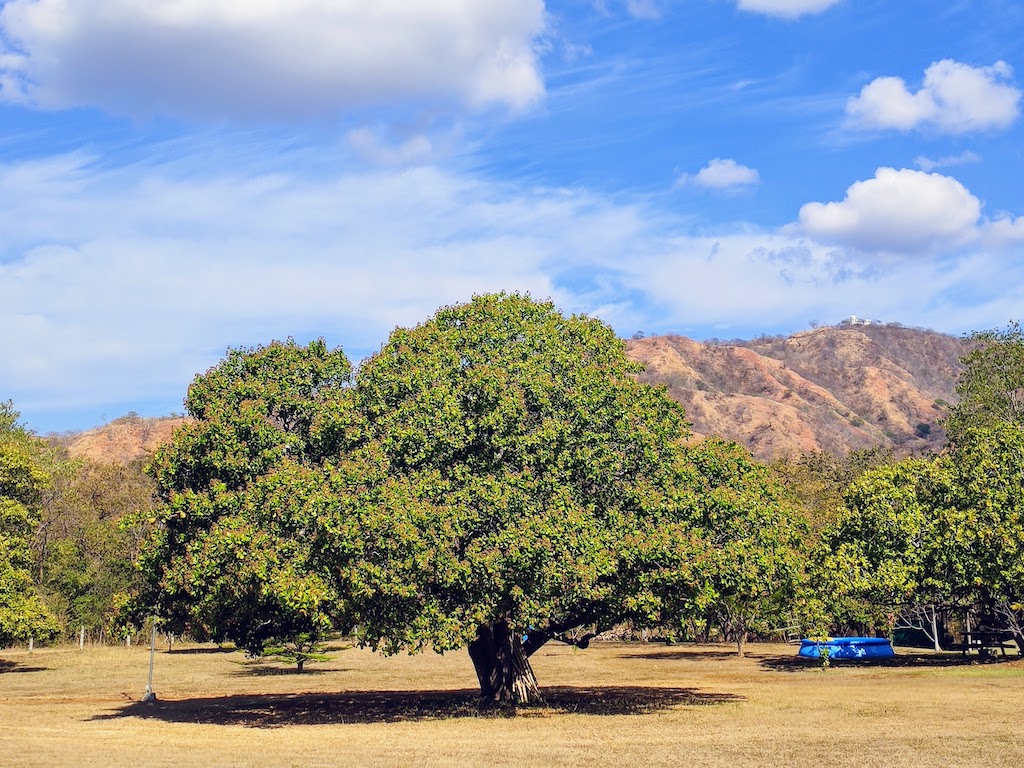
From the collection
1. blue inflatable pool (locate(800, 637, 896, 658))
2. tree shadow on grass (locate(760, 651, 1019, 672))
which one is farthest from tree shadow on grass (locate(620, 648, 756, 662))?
blue inflatable pool (locate(800, 637, 896, 658))

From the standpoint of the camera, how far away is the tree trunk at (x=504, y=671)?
3244cm

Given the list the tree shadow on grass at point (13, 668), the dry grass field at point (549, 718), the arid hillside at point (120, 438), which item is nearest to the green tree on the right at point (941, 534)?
the dry grass field at point (549, 718)

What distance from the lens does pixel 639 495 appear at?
28906 millimetres

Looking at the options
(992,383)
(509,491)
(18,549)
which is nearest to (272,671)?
(18,549)

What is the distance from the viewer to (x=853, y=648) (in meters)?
59.4

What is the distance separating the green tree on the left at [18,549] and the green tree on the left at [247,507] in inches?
978

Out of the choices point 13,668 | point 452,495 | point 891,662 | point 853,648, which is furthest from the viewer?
point 13,668

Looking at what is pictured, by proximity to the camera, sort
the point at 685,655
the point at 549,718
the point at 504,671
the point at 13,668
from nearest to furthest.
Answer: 1. the point at 549,718
2. the point at 504,671
3. the point at 13,668
4. the point at 685,655

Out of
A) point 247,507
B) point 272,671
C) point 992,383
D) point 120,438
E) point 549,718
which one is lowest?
point 272,671

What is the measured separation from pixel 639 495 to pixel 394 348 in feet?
30.0

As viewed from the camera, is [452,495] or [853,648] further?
[853,648]

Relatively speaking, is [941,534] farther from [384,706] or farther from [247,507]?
[247,507]

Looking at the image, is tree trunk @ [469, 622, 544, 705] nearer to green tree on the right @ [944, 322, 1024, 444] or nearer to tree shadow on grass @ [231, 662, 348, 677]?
tree shadow on grass @ [231, 662, 348, 677]

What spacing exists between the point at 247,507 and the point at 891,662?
137 ft
